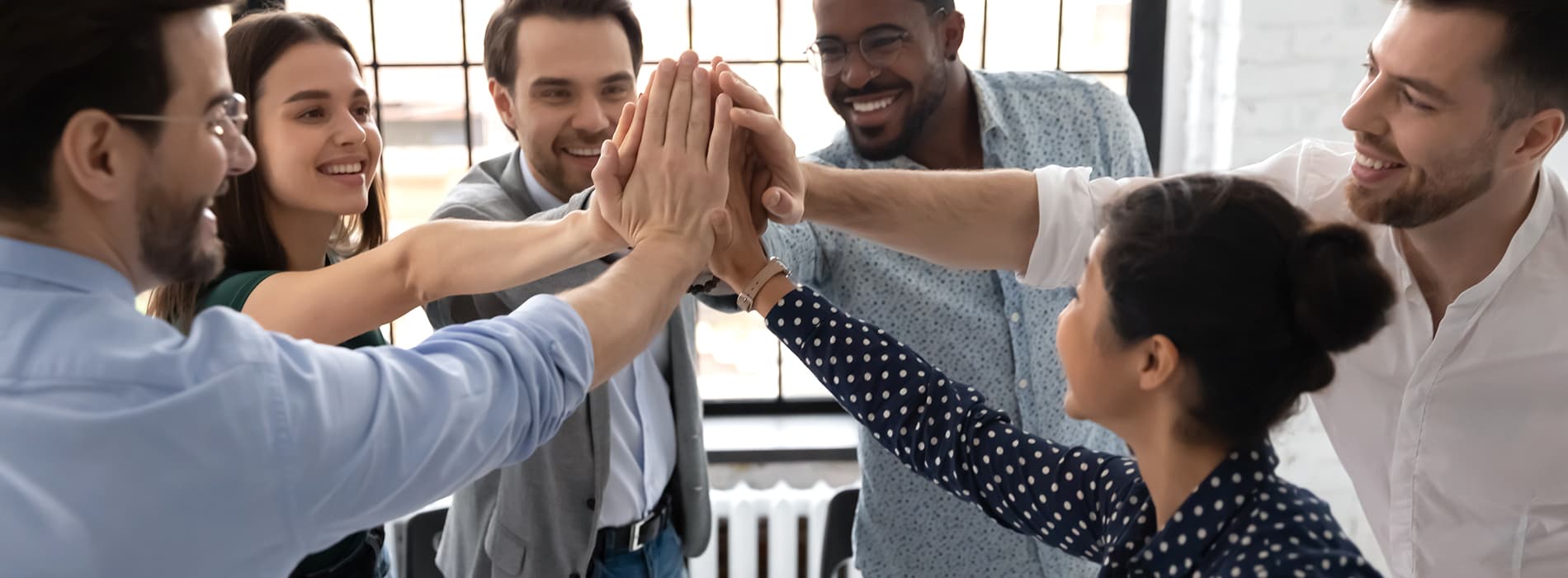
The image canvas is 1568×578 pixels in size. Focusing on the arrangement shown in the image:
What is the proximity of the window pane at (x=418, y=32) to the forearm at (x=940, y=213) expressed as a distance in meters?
1.65

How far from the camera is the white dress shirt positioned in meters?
1.48

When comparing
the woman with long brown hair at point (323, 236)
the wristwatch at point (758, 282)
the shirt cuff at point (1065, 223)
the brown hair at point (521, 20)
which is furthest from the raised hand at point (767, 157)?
the brown hair at point (521, 20)

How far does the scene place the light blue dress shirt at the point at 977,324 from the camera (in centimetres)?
205

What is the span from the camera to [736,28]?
316cm

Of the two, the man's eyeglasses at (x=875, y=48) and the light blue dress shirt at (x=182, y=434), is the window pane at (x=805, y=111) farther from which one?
the light blue dress shirt at (x=182, y=434)

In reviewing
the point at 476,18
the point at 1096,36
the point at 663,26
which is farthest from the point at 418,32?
the point at 1096,36

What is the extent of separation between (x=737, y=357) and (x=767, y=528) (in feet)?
1.75

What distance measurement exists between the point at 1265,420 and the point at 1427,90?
0.57 metres

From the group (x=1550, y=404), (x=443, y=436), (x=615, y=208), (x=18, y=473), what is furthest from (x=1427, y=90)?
(x=18, y=473)

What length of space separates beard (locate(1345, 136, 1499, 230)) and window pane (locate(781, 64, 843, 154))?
1.80 metres

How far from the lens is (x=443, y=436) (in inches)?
42.9

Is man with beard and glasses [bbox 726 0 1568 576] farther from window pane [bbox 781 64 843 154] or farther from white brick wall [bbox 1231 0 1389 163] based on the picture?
window pane [bbox 781 64 843 154]

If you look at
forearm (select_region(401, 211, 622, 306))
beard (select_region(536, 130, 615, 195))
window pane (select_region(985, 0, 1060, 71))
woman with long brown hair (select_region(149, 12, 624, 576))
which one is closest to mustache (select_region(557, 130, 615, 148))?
beard (select_region(536, 130, 615, 195))

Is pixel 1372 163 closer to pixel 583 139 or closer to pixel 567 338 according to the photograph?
pixel 567 338
